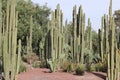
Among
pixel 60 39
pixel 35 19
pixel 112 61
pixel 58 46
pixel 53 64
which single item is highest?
pixel 35 19

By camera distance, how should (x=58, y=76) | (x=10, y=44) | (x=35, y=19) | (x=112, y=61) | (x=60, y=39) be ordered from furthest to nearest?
(x=35, y=19)
(x=60, y=39)
(x=58, y=76)
(x=112, y=61)
(x=10, y=44)

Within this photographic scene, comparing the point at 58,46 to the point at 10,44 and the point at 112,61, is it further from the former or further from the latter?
the point at 10,44

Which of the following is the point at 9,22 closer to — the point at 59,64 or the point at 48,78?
the point at 48,78

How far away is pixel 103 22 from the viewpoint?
28.9 m

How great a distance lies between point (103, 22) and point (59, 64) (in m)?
6.18

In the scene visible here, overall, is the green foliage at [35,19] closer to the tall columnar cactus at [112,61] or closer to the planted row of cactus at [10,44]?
the tall columnar cactus at [112,61]

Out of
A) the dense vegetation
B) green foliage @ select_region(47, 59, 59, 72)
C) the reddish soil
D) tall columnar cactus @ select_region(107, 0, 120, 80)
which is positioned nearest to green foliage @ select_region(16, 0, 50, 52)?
the dense vegetation

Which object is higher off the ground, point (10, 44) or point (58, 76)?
point (10, 44)

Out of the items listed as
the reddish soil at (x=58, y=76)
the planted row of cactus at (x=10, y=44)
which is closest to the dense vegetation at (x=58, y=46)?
the planted row of cactus at (x=10, y=44)

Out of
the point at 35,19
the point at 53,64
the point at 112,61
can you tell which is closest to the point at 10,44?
the point at 112,61

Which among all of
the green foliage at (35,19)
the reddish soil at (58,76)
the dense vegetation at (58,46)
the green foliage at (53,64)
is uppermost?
the green foliage at (35,19)

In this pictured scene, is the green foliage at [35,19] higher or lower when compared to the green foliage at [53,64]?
higher

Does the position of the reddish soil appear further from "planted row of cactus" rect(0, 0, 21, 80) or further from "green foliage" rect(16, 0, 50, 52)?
"green foliage" rect(16, 0, 50, 52)

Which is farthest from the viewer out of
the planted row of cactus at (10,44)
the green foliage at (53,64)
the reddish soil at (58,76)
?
the green foliage at (53,64)
